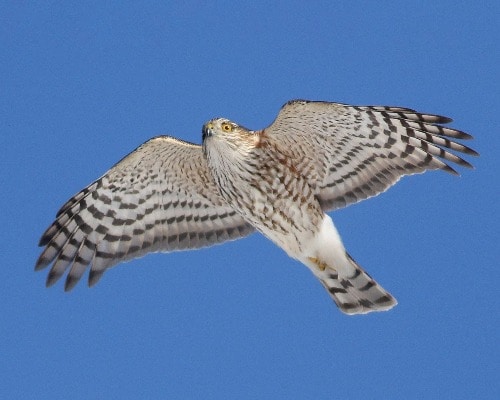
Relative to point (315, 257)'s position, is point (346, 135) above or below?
above

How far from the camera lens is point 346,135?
11.6 metres

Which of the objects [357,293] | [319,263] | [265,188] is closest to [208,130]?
[265,188]

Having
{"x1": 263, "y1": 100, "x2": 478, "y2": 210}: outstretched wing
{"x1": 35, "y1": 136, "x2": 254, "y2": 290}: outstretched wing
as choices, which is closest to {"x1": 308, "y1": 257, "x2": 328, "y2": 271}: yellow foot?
{"x1": 263, "y1": 100, "x2": 478, "y2": 210}: outstretched wing

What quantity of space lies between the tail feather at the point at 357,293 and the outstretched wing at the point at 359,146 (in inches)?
28.4

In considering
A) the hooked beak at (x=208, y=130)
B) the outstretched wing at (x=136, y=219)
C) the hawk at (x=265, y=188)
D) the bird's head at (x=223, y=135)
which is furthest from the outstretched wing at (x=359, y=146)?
the outstretched wing at (x=136, y=219)

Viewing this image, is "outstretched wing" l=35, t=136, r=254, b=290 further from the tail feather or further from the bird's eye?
the tail feather

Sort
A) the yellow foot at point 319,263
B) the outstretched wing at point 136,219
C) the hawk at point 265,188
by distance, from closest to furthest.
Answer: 1. the hawk at point 265,188
2. the yellow foot at point 319,263
3. the outstretched wing at point 136,219

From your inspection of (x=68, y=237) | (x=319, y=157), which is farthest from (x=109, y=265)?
(x=319, y=157)

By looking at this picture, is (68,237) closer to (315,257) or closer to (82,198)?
(82,198)

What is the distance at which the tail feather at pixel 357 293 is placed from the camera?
11.7 meters

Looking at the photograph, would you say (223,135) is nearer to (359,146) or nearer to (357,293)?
(359,146)

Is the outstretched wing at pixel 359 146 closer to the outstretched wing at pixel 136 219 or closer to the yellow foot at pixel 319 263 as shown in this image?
the yellow foot at pixel 319 263

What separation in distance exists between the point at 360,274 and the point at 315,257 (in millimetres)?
500

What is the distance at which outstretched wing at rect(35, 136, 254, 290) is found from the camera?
39.0ft
